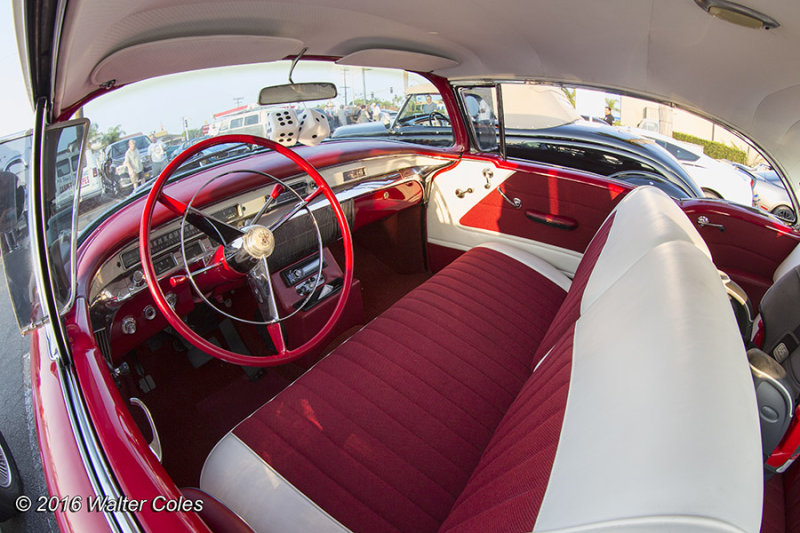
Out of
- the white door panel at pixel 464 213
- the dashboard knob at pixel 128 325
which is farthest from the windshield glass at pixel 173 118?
the white door panel at pixel 464 213

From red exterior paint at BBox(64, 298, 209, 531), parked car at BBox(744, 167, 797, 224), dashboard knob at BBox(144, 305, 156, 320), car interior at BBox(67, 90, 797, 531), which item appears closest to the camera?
car interior at BBox(67, 90, 797, 531)

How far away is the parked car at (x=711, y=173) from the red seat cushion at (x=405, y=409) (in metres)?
1.27

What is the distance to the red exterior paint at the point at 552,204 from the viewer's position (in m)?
2.26

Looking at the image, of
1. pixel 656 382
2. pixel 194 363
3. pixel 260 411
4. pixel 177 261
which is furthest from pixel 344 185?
pixel 656 382

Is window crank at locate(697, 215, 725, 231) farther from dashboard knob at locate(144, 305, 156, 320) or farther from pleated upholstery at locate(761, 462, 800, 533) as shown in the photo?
dashboard knob at locate(144, 305, 156, 320)

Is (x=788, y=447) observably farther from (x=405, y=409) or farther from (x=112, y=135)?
(x=112, y=135)

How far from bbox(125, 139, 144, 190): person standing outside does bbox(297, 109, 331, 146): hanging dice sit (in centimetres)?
57

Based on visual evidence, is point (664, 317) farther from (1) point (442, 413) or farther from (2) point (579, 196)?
(2) point (579, 196)

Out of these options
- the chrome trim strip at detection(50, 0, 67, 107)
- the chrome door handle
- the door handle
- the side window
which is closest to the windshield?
the side window

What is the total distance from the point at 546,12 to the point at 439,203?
60.3 inches

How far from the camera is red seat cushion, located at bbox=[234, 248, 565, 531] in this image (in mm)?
1106

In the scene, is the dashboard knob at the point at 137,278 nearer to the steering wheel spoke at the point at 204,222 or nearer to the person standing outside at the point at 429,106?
the steering wheel spoke at the point at 204,222

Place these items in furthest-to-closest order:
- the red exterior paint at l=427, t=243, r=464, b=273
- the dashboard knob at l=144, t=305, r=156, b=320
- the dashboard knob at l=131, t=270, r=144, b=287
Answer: the red exterior paint at l=427, t=243, r=464, b=273
the dashboard knob at l=144, t=305, r=156, b=320
the dashboard knob at l=131, t=270, r=144, b=287

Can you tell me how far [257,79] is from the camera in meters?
1.79
